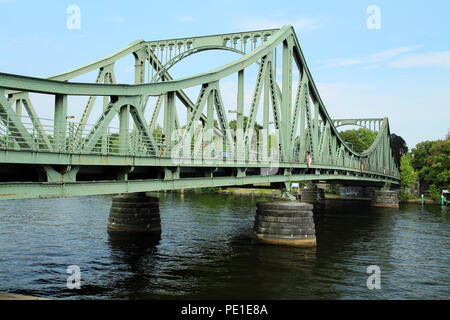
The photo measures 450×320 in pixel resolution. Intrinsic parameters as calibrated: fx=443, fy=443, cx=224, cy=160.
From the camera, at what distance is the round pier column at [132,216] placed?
3416 centimetres

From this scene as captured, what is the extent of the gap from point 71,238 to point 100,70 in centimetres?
1245

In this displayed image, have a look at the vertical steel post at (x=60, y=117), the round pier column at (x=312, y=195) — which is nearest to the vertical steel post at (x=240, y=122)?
the vertical steel post at (x=60, y=117)

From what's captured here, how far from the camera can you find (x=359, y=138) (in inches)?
5290

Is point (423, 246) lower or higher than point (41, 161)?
lower

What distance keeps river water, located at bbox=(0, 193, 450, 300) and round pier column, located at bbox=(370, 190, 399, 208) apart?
1529 inches

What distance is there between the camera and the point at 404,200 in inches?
3775

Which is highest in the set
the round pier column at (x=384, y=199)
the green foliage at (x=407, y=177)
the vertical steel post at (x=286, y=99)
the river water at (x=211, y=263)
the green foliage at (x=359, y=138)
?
the green foliage at (x=359, y=138)

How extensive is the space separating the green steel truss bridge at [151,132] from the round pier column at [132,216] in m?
6.43

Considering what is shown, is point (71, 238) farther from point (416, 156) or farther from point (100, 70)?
point (416, 156)

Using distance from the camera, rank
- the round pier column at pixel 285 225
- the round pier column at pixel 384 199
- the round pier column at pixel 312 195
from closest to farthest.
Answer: the round pier column at pixel 285 225 < the round pier column at pixel 312 195 < the round pier column at pixel 384 199

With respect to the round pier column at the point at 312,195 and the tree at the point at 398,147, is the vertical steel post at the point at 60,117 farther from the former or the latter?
the tree at the point at 398,147

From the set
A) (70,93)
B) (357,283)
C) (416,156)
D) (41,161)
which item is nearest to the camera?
(41,161)

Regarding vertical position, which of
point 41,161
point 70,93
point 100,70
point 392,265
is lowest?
point 392,265
